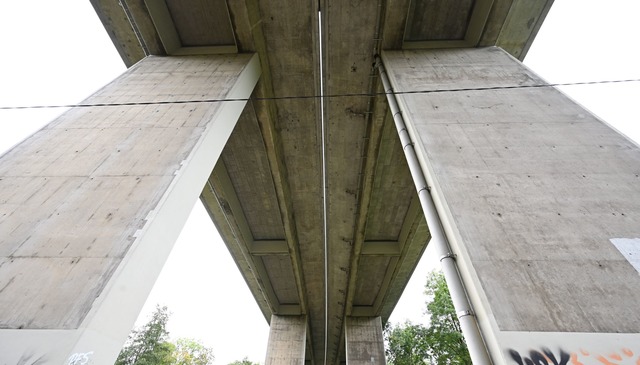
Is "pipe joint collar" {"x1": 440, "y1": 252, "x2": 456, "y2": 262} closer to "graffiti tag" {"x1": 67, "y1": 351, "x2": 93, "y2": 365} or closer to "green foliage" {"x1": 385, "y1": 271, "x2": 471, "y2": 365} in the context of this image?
"graffiti tag" {"x1": 67, "y1": 351, "x2": 93, "y2": 365}

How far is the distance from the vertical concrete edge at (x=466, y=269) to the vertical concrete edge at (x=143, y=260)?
3.24 meters

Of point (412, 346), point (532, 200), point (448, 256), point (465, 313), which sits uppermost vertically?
point (412, 346)

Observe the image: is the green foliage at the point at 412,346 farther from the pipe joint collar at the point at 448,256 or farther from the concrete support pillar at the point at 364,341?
the pipe joint collar at the point at 448,256

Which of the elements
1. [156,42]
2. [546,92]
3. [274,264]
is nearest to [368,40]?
[546,92]

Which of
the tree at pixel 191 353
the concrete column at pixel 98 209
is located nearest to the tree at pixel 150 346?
the tree at pixel 191 353

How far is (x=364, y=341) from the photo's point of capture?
1557 cm

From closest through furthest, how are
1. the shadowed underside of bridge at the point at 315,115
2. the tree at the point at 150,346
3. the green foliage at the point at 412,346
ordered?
1. the shadowed underside of bridge at the point at 315,115
2. the green foliage at the point at 412,346
3. the tree at the point at 150,346

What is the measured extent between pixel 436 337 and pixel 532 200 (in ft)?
49.7

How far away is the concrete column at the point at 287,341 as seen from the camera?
14.8 meters

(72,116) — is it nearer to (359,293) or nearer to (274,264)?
(274,264)

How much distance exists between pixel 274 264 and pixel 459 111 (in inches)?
448

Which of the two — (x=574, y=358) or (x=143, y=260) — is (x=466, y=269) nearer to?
(x=574, y=358)

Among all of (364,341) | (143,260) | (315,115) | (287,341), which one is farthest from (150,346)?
(143,260)

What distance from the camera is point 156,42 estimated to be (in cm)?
644
